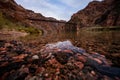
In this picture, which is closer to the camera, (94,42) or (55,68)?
(55,68)

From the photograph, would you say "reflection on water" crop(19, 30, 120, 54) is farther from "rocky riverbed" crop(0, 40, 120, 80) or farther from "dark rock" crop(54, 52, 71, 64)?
"rocky riverbed" crop(0, 40, 120, 80)

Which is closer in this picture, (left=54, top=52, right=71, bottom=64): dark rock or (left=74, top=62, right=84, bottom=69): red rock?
(left=74, top=62, right=84, bottom=69): red rock

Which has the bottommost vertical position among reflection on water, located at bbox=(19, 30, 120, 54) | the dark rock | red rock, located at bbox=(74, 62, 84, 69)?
reflection on water, located at bbox=(19, 30, 120, 54)

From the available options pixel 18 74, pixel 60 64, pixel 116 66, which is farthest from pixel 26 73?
pixel 116 66

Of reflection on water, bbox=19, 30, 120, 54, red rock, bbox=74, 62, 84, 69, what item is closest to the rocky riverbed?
red rock, bbox=74, 62, 84, 69

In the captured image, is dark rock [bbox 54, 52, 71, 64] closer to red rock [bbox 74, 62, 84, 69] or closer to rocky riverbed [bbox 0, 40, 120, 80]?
rocky riverbed [bbox 0, 40, 120, 80]

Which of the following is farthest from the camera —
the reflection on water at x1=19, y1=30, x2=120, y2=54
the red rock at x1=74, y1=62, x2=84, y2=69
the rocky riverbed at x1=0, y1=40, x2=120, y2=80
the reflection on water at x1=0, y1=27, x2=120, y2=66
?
the reflection on water at x1=19, y1=30, x2=120, y2=54

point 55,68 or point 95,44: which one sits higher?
point 55,68

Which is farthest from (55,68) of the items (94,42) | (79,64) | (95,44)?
(94,42)

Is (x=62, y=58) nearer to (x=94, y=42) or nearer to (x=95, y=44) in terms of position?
(x=95, y=44)

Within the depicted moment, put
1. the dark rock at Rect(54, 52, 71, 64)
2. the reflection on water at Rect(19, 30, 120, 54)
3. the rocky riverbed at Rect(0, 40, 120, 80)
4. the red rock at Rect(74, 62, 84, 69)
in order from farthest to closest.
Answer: the reflection on water at Rect(19, 30, 120, 54) < the dark rock at Rect(54, 52, 71, 64) < the red rock at Rect(74, 62, 84, 69) < the rocky riverbed at Rect(0, 40, 120, 80)

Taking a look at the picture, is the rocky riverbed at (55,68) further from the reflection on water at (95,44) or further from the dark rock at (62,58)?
the reflection on water at (95,44)

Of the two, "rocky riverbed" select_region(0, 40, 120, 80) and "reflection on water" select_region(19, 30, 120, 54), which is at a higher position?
"rocky riverbed" select_region(0, 40, 120, 80)

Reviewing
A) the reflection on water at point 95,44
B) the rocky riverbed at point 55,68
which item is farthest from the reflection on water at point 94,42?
the rocky riverbed at point 55,68
